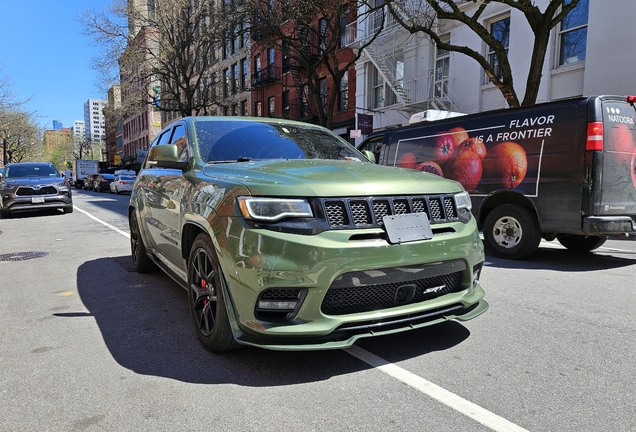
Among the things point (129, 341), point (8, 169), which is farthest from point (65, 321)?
point (8, 169)

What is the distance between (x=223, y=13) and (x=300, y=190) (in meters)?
18.8

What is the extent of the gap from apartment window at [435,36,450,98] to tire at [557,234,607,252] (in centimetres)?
1148

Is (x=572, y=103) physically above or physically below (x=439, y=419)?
above

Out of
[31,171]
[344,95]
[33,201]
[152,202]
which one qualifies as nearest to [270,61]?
[344,95]

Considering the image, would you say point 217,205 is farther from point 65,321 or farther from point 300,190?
point 65,321

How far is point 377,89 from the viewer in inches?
871

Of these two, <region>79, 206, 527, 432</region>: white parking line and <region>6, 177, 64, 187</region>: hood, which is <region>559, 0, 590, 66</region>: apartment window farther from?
<region>6, 177, 64, 187</region>: hood

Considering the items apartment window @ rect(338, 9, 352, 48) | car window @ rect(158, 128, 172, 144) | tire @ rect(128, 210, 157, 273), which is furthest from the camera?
apartment window @ rect(338, 9, 352, 48)

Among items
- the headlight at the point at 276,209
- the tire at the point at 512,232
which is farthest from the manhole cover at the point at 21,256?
the tire at the point at 512,232

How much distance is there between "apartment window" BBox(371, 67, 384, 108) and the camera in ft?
71.3

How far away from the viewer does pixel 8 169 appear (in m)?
14.1

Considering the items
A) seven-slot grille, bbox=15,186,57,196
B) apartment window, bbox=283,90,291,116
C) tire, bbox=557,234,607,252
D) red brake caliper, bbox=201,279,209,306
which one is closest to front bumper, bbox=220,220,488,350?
red brake caliper, bbox=201,279,209,306

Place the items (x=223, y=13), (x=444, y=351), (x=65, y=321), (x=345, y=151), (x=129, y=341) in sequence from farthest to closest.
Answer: (x=223, y=13)
(x=345, y=151)
(x=65, y=321)
(x=129, y=341)
(x=444, y=351)

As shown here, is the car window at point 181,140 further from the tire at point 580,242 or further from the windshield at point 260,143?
the tire at point 580,242
